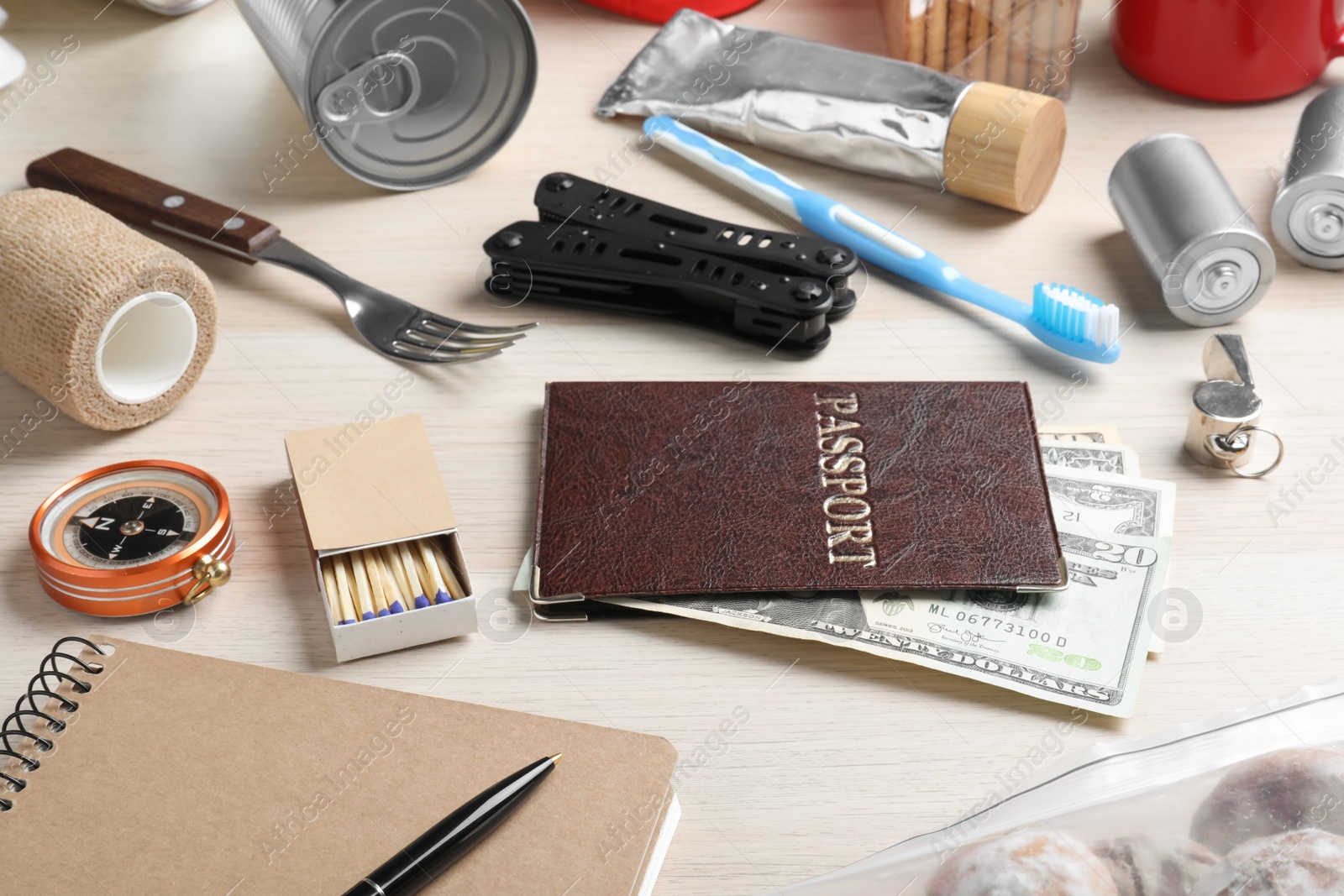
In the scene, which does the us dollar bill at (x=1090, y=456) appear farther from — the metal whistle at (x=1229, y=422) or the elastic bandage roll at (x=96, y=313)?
the elastic bandage roll at (x=96, y=313)

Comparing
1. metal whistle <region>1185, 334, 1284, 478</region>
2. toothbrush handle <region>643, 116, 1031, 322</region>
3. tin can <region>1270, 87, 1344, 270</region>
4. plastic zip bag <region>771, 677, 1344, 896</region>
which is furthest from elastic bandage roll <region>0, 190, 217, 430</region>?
tin can <region>1270, 87, 1344, 270</region>

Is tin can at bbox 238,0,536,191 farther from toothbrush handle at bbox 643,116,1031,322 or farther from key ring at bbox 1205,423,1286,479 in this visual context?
key ring at bbox 1205,423,1286,479

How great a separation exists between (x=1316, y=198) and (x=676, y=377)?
495 mm

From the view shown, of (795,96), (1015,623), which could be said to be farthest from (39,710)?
(795,96)

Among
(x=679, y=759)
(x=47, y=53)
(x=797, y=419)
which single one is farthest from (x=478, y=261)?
(x=47, y=53)

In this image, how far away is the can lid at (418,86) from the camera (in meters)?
0.92

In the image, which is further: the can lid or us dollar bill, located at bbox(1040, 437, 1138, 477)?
the can lid

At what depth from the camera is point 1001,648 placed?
66 centimetres

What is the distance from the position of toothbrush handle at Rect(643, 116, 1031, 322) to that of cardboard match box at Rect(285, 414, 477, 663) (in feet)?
1.24

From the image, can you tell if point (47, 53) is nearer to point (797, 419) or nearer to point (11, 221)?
point (11, 221)

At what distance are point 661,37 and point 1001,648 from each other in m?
0.71

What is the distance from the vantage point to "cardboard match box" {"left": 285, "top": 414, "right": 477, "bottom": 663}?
662mm

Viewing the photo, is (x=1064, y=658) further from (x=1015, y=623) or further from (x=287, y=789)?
(x=287, y=789)

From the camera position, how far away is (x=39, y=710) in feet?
2.10
